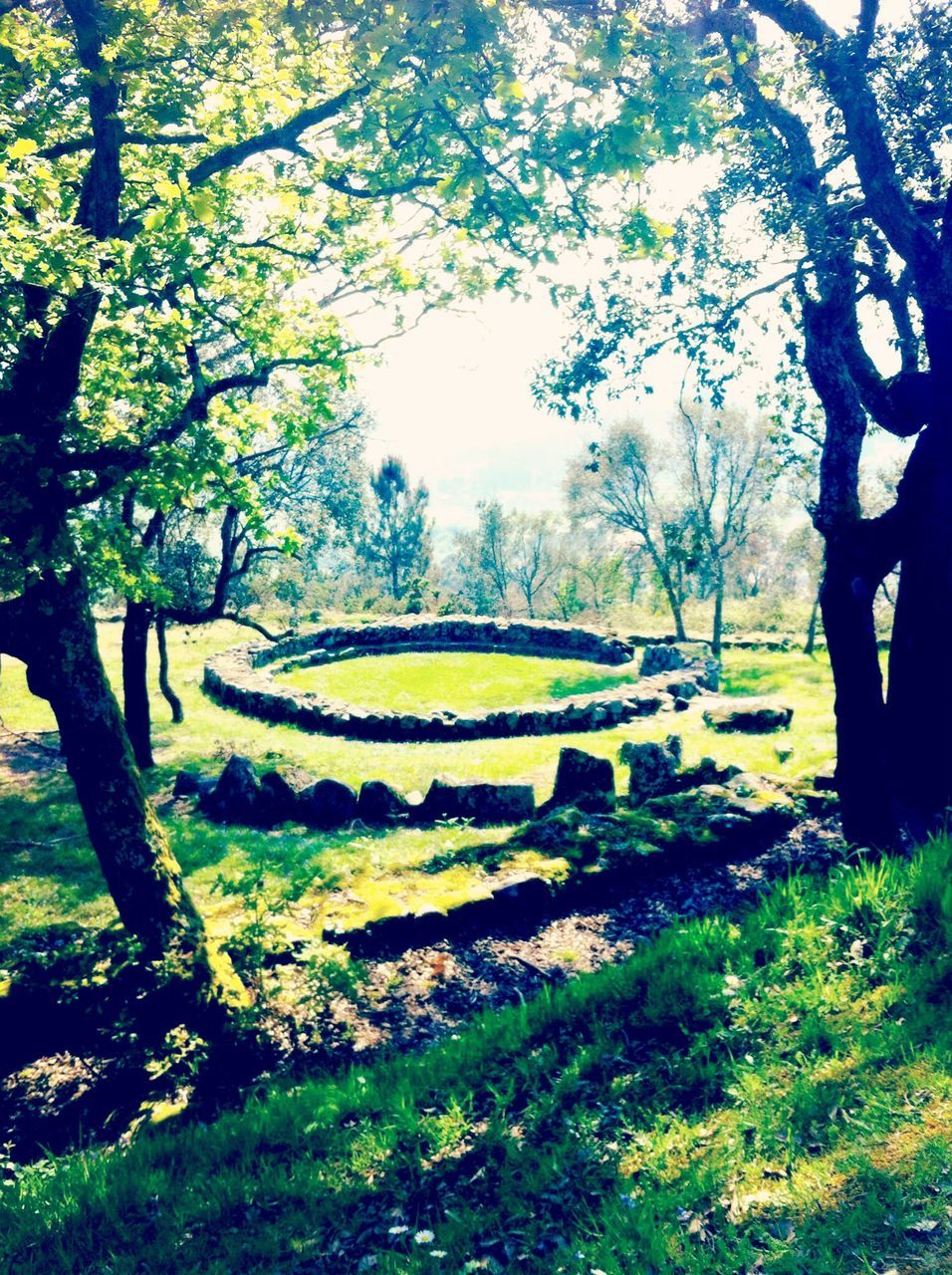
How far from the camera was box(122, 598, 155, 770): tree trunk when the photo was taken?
45.1 ft

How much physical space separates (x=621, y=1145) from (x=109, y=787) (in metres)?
4.39

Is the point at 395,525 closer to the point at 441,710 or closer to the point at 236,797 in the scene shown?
the point at 441,710

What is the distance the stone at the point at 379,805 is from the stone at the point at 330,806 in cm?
17

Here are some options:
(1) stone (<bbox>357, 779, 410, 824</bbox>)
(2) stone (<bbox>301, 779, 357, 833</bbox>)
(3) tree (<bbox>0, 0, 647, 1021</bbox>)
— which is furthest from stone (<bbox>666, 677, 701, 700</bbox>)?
(3) tree (<bbox>0, 0, 647, 1021</bbox>)

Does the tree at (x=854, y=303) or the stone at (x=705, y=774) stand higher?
the tree at (x=854, y=303)

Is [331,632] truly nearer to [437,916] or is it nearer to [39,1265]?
[437,916]

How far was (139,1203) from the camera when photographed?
416 centimetres

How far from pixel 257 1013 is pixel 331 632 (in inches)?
980

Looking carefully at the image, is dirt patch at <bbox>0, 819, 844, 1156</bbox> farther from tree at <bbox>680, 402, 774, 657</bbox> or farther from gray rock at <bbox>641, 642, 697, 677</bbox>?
tree at <bbox>680, 402, 774, 657</bbox>

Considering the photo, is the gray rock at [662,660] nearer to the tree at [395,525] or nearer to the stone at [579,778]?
the stone at [579,778]

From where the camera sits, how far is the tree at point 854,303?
6.86 metres

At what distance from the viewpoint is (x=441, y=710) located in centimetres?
1889

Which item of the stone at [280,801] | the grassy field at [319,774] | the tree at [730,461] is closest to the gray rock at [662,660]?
the grassy field at [319,774]

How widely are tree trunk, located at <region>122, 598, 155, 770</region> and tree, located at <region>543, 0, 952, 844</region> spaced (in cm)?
858
